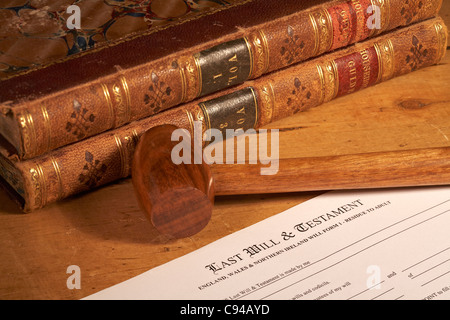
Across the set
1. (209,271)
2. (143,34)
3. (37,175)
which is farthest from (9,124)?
(209,271)

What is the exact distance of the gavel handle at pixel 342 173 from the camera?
4.29 ft

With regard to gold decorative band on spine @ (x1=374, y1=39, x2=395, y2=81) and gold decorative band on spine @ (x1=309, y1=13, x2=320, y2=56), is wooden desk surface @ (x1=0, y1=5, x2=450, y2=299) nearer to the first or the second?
gold decorative band on spine @ (x1=374, y1=39, x2=395, y2=81)

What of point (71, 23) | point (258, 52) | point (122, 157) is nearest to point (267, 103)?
point (258, 52)

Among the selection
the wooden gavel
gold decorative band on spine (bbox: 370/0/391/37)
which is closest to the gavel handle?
the wooden gavel

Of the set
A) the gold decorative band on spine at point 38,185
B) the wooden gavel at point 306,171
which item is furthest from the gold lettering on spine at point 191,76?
the gold decorative band on spine at point 38,185

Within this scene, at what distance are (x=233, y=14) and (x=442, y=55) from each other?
59 centimetres

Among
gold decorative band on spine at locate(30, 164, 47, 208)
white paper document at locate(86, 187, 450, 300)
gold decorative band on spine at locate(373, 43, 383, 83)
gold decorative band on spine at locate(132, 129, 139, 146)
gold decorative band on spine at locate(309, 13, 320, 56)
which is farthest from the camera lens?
gold decorative band on spine at locate(373, 43, 383, 83)

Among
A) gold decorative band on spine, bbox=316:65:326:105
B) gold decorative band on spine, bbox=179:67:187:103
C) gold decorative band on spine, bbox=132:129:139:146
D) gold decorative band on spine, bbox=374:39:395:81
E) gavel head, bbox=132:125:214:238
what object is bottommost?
gavel head, bbox=132:125:214:238

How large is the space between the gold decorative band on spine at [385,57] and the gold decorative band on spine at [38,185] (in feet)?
2.66

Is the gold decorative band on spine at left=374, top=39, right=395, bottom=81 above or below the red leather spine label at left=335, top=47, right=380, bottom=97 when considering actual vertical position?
above

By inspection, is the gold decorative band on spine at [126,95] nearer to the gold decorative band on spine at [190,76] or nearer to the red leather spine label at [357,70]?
the gold decorative band on spine at [190,76]

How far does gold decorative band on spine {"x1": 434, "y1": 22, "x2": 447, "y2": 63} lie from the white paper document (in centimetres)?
48

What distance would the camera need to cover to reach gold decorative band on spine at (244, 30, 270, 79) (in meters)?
1.41

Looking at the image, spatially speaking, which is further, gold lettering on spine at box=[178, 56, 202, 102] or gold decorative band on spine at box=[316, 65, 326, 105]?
gold decorative band on spine at box=[316, 65, 326, 105]
